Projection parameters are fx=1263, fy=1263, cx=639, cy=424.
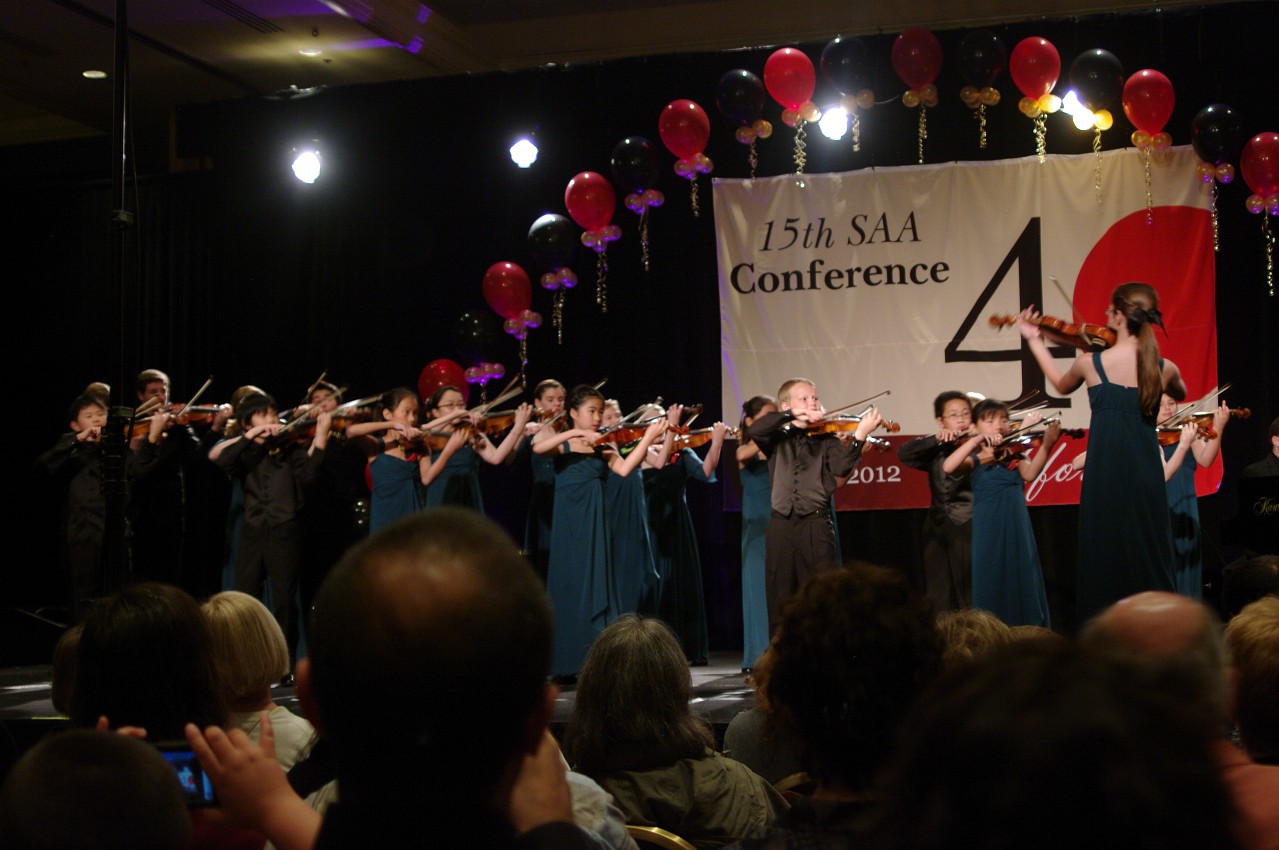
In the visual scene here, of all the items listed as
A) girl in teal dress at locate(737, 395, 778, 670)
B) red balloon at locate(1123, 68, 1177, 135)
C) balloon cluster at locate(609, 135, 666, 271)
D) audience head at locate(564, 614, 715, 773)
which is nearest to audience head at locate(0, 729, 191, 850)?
audience head at locate(564, 614, 715, 773)

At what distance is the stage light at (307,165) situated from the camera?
8758 mm

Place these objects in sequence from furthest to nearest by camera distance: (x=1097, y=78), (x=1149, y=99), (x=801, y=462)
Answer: (x=801, y=462) < (x=1149, y=99) < (x=1097, y=78)

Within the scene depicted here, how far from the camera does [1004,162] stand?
792 cm

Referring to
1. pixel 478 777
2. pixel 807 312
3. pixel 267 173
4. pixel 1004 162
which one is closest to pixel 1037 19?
pixel 1004 162

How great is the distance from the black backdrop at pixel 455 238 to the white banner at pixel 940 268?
0.26 meters

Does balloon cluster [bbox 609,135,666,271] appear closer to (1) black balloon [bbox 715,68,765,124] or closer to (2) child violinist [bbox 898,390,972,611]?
(1) black balloon [bbox 715,68,765,124]

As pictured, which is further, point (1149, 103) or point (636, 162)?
point (636, 162)

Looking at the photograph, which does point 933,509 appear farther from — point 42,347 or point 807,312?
point 42,347

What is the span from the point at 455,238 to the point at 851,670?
804 cm

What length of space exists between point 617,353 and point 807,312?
144cm

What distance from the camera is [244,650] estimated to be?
7.72 feet

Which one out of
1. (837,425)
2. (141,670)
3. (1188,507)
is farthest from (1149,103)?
(141,670)

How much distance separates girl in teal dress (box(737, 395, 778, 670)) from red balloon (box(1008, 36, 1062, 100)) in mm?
2236

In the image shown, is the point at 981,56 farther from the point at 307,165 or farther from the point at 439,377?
the point at 307,165
